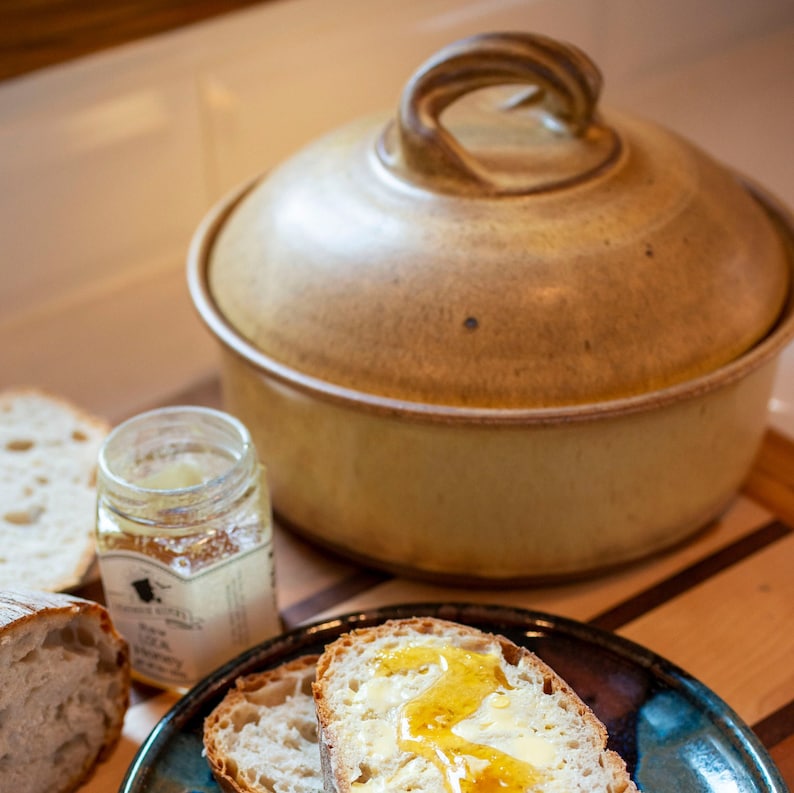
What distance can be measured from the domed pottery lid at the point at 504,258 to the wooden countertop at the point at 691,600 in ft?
0.66

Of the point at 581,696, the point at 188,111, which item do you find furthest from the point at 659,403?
the point at 188,111

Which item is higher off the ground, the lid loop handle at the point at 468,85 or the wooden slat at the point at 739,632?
the lid loop handle at the point at 468,85

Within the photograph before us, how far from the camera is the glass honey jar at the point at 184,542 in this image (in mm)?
804

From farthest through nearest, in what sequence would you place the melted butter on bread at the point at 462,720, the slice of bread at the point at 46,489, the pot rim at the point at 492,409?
the slice of bread at the point at 46,489 < the pot rim at the point at 492,409 < the melted butter on bread at the point at 462,720

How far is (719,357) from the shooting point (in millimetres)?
873

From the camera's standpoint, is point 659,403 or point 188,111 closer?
point 659,403

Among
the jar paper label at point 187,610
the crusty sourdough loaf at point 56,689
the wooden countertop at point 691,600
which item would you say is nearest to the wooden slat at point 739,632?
the wooden countertop at point 691,600

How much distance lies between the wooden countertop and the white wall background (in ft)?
0.77

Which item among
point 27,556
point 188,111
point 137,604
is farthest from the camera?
point 188,111

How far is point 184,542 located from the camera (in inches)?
31.9

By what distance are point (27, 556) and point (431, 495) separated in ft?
1.13

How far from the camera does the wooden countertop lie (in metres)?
0.86

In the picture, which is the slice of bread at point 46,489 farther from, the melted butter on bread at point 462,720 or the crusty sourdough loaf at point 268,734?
the melted butter on bread at point 462,720

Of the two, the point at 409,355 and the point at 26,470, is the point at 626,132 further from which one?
the point at 26,470
